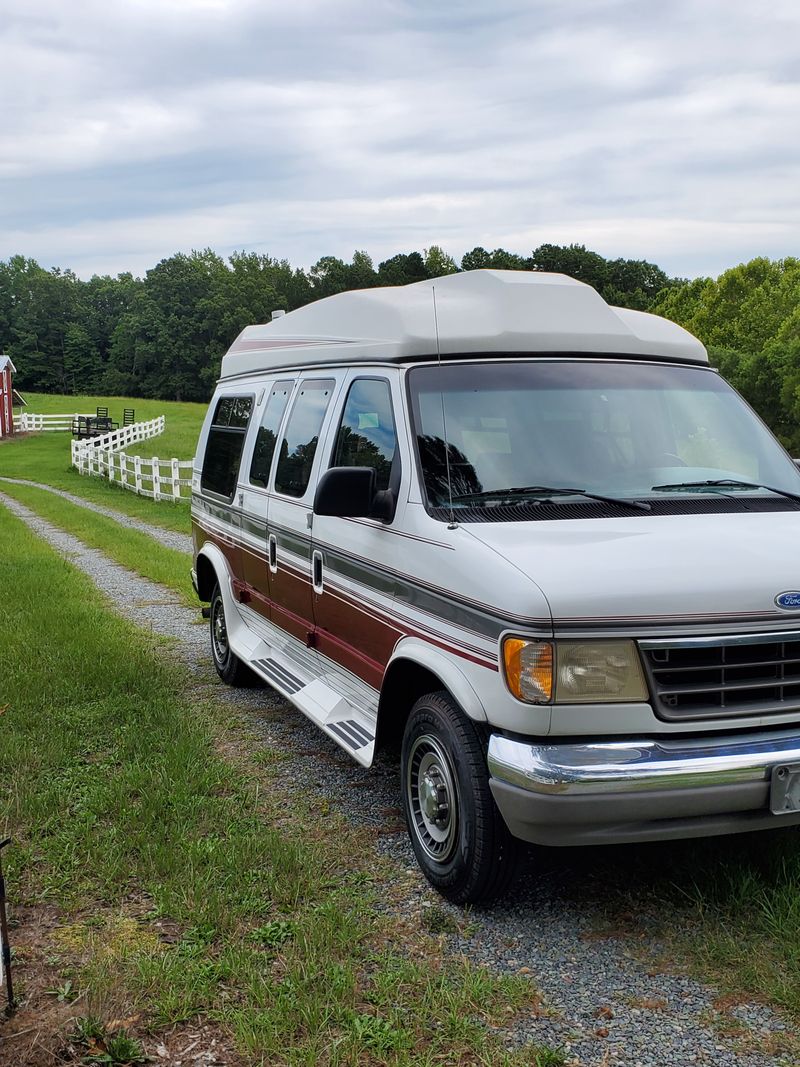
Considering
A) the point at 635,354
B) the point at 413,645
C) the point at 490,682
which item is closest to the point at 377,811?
the point at 413,645

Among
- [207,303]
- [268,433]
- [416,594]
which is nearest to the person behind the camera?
[416,594]

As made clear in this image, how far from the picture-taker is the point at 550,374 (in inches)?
188

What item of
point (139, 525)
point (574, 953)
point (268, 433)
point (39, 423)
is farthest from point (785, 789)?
point (39, 423)

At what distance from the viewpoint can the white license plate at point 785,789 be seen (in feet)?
11.4

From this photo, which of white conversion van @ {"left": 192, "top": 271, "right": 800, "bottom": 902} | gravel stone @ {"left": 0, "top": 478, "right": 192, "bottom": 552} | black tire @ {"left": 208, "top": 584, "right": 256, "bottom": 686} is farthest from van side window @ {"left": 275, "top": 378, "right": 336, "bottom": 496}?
gravel stone @ {"left": 0, "top": 478, "right": 192, "bottom": 552}

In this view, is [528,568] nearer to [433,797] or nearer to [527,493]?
[527,493]

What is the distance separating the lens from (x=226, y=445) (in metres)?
7.58

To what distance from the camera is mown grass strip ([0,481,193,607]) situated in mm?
12843

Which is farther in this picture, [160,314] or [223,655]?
[160,314]

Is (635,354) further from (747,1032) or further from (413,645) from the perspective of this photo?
(747,1032)

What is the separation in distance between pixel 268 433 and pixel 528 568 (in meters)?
3.32

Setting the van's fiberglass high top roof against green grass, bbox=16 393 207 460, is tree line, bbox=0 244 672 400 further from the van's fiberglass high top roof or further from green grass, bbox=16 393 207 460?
the van's fiberglass high top roof

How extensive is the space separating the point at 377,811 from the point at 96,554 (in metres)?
11.3

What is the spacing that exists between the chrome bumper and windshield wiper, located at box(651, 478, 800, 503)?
1.30 metres
